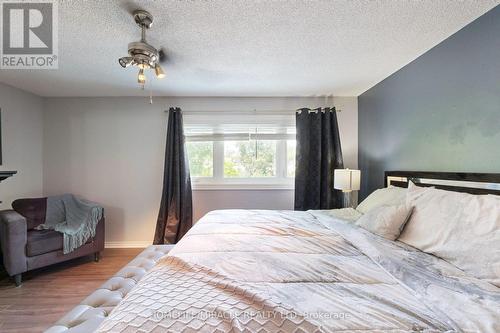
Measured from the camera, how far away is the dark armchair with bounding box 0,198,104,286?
2111 mm

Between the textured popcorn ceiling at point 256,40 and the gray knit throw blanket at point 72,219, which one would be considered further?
the gray knit throw blanket at point 72,219

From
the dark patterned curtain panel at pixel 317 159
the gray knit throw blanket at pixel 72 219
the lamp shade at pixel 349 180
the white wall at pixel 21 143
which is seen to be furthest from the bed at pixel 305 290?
the white wall at pixel 21 143

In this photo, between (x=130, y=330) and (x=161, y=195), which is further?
(x=161, y=195)

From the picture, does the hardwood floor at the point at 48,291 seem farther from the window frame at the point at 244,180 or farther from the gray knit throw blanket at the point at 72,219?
the window frame at the point at 244,180

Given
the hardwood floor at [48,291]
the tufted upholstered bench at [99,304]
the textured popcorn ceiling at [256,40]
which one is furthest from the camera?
the hardwood floor at [48,291]

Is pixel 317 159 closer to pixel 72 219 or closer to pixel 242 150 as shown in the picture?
pixel 242 150

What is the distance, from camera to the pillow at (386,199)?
5.77ft

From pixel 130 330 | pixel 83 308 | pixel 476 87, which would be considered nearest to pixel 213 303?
pixel 130 330

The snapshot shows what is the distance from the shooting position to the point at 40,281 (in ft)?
7.30

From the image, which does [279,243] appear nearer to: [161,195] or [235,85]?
[235,85]

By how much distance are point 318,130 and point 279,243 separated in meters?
2.12

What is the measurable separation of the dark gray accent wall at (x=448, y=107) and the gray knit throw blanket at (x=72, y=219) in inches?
145

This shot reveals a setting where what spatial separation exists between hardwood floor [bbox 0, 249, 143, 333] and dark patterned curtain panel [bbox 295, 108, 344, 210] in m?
2.55

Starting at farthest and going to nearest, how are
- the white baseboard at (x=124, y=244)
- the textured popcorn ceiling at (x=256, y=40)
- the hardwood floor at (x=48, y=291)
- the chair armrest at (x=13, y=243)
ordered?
the white baseboard at (x=124, y=244) → the chair armrest at (x=13, y=243) → the hardwood floor at (x=48, y=291) → the textured popcorn ceiling at (x=256, y=40)
